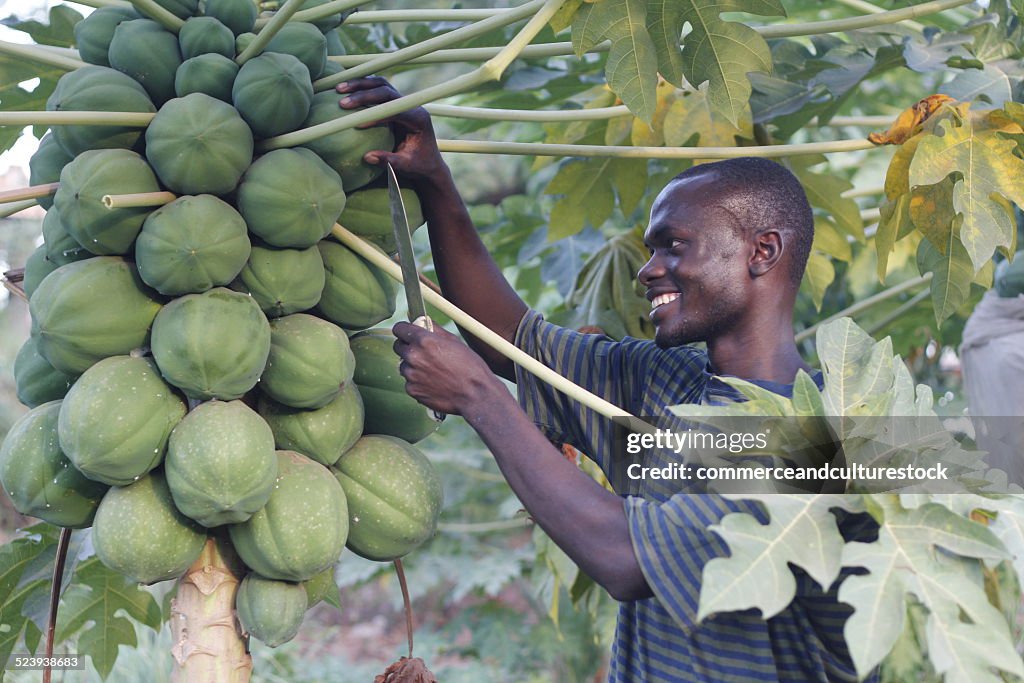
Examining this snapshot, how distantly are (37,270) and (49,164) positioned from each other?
0.64ft

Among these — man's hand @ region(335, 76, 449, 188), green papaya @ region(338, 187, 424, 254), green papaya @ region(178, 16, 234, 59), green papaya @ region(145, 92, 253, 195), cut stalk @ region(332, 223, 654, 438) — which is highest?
green papaya @ region(178, 16, 234, 59)

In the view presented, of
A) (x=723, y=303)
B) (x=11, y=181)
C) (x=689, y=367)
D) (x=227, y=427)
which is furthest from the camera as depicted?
(x=11, y=181)

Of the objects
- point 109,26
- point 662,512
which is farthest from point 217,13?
point 662,512

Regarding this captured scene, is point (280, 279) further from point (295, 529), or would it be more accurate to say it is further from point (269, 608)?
point (269, 608)

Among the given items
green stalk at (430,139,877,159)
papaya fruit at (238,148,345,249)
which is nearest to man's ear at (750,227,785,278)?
green stalk at (430,139,877,159)

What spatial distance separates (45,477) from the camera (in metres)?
1.83

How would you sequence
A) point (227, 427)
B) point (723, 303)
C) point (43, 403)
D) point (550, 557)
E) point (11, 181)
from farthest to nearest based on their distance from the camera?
point (11, 181) < point (550, 557) < point (723, 303) < point (43, 403) < point (227, 427)

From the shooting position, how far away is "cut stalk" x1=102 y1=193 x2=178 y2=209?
171cm

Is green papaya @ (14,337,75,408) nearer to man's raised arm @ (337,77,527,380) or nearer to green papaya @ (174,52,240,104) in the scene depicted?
green papaya @ (174,52,240,104)

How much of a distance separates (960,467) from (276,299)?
3.74 ft

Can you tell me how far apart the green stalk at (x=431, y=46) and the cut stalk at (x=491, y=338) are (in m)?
0.27

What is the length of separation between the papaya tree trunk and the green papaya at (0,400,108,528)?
22cm

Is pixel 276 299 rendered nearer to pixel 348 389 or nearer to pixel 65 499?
pixel 348 389

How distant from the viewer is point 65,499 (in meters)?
1.85
